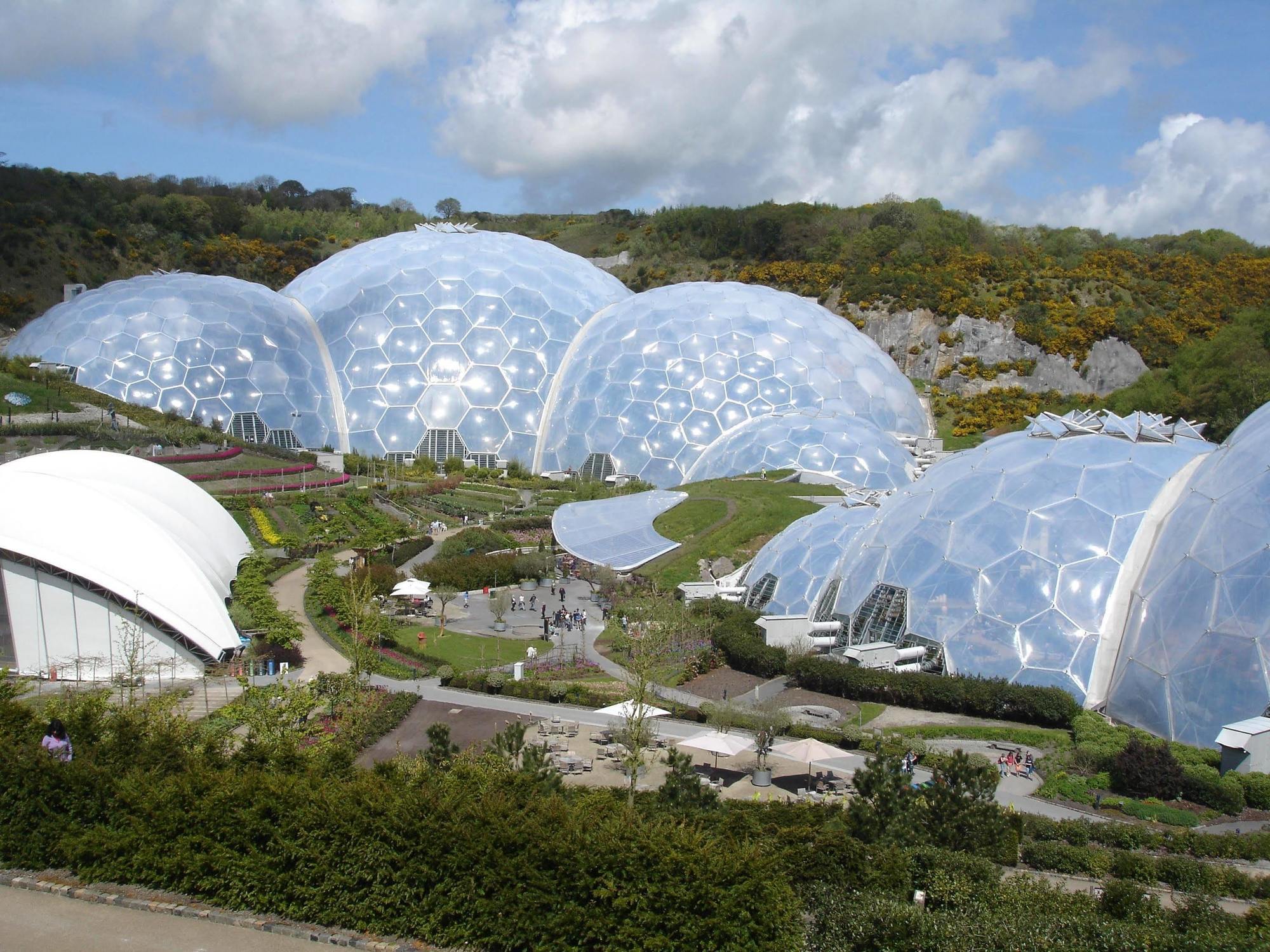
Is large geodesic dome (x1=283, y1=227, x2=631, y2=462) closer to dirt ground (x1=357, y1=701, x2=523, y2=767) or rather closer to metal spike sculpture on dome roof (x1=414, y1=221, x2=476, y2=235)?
metal spike sculpture on dome roof (x1=414, y1=221, x2=476, y2=235)

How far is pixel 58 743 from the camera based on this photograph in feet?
41.9

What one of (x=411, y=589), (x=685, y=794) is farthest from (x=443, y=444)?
(x=685, y=794)

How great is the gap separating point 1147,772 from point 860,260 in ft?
197

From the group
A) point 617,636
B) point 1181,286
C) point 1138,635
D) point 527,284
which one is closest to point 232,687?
point 617,636

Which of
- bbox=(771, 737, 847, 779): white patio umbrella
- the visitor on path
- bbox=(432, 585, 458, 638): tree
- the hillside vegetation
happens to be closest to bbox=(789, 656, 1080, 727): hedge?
bbox=(771, 737, 847, 779): white patio umbrella

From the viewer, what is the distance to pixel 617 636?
24.9 m

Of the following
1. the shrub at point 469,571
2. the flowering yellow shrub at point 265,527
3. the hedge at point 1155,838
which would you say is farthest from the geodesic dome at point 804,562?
the flowering yellow shrub at point 265,527

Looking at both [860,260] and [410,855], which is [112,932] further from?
[860,260]

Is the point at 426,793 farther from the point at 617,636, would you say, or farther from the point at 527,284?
the point at 527,284

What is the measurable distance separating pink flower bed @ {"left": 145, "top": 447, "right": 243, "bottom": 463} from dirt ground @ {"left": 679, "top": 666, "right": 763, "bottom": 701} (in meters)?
23.8

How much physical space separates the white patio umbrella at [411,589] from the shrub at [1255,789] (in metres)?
18.8

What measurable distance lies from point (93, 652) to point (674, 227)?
75.0m

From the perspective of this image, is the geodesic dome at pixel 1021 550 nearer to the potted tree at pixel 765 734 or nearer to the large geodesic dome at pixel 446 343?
the potted tree at pixel 765 734

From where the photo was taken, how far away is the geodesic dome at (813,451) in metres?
36.7
